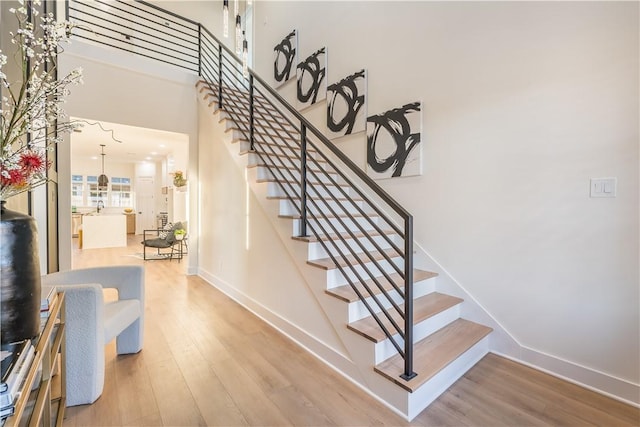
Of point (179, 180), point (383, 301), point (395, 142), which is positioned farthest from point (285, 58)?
point (383, 301)

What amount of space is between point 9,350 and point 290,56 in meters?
4.70

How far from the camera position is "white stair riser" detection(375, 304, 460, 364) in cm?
183

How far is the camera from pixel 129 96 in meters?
4.12

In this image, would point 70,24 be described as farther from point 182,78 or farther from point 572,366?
point 182,78

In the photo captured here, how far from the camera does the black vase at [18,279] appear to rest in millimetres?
913

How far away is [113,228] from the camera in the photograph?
7.91m

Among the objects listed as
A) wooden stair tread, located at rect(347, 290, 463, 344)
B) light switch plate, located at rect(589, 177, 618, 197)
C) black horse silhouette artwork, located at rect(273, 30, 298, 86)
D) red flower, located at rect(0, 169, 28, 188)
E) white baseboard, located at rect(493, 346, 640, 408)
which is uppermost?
black horse silhouette artwork, located at rect(273, 30, 298, 86)

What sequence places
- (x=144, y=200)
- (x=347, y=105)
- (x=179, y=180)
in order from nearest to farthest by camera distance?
(x=347, y=105) < (x=179, y=180) < (x=144, y=200)

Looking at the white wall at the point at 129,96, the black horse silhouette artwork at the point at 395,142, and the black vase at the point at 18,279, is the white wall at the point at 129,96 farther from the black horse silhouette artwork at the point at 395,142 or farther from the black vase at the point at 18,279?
the black vase at the point at 18,279

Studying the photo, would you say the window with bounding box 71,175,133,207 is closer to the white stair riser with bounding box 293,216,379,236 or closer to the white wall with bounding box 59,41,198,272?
the white wall with bounding box 59,41,198,272

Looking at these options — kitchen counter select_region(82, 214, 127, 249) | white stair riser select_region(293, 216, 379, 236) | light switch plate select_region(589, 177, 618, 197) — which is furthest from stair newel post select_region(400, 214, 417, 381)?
kitchen counter select_region(82, 214, 127, 249)

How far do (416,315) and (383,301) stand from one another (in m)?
0.26

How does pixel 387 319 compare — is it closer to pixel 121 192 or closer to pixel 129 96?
pixel 129 96

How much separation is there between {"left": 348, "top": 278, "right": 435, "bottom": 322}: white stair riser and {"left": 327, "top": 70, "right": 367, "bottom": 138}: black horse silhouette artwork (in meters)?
1.79
